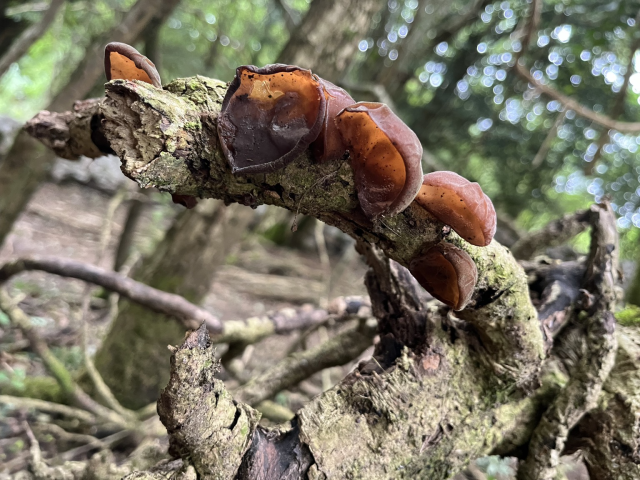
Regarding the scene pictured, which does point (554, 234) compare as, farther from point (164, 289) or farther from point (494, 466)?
point (164, 289)

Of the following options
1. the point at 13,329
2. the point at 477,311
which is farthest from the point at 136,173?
the point at 13,329

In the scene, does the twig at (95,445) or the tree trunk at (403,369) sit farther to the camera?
the twig at (95,445)

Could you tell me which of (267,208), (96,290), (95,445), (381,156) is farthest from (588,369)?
(267,208)

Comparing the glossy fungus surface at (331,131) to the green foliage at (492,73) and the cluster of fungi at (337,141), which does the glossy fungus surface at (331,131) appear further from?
the green foliage at (492,73)

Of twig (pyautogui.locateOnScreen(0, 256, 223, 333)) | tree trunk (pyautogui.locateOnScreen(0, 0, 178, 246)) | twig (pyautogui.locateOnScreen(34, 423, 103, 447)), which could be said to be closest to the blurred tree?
twig (pyautogui.locateOnScreen(34, 423, 103, 447))

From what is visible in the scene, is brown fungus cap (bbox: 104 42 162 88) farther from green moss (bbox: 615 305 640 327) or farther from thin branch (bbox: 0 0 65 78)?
thin branch (bbox: 0 0 65 78)

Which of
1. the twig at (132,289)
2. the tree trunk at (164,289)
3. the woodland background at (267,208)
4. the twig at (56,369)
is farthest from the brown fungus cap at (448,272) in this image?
the tree trunk at (164,289)
